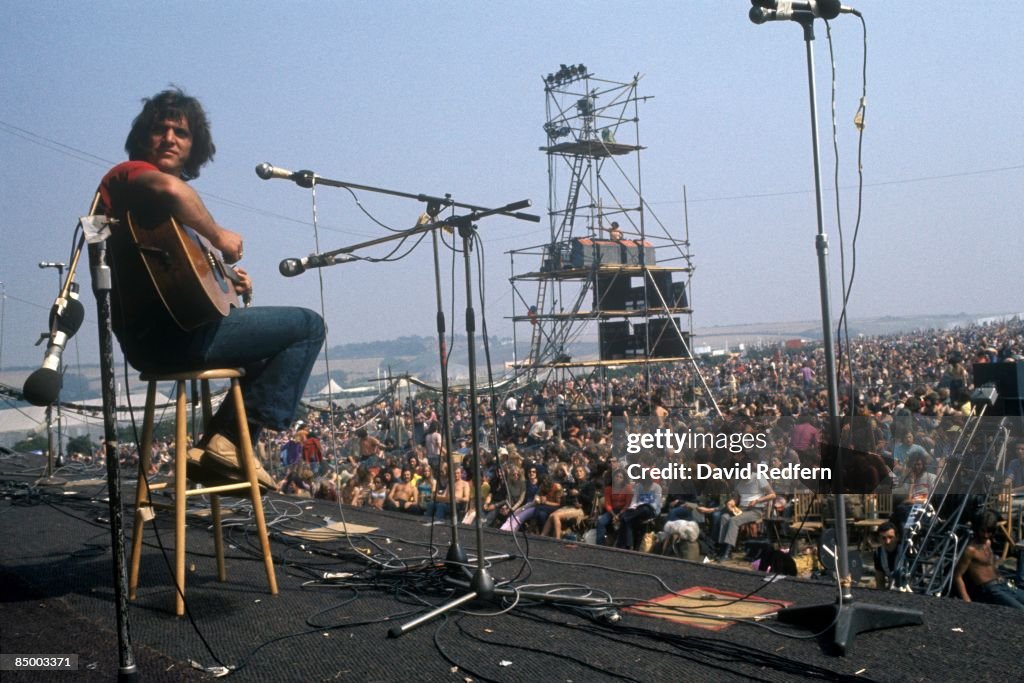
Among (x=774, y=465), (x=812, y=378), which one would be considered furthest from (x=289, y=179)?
(x=812, y=378)

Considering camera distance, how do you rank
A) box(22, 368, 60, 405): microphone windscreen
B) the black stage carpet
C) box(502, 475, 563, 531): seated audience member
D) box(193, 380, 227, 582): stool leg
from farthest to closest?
box(502, 475, 563, 531): seated audience member
box(193, 380, 227, 582): stool leg
the black stage carpet
box(22, 368, 60, 405): microphone windscreen

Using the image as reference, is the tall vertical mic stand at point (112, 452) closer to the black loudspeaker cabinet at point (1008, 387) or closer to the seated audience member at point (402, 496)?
the black loudspeaker cabinet at point (1008, 387)

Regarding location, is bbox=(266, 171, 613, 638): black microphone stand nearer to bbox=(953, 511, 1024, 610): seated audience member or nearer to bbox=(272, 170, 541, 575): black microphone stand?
bbox=(272, 170, 541, 575): black microphone stand

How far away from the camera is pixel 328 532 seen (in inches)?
183

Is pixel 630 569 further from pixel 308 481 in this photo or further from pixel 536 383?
pixel 536 383

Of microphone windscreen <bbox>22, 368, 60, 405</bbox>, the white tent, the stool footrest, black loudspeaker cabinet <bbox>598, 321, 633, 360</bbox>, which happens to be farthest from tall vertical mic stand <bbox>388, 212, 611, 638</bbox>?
black loudspeaker cabinet <bbox>598, 321, 633, 360</bbox>

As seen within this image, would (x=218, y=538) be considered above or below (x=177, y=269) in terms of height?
below

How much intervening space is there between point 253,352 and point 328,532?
1856mm

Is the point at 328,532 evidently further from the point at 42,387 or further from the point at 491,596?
the point at 42,387

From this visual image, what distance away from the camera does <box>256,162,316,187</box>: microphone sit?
9.30 ft

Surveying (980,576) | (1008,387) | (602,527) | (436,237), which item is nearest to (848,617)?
(436,237)

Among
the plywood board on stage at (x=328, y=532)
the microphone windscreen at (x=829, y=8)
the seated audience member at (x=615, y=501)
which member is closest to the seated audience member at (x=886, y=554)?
the seated audience member at (x=615, y=501)

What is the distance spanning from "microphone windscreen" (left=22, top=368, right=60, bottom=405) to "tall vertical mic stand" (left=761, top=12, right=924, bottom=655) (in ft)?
7.40

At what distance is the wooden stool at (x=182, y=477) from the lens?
285 cm
